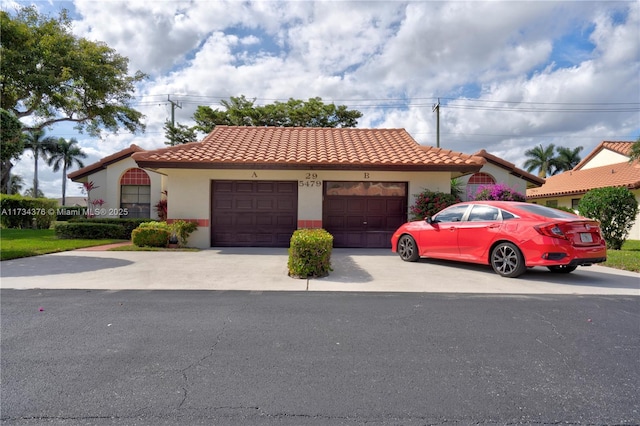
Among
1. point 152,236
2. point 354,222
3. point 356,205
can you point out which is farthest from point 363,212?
point 152,236

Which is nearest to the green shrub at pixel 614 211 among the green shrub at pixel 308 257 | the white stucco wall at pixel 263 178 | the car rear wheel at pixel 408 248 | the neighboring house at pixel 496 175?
the white stucco wall at pixel 263 178

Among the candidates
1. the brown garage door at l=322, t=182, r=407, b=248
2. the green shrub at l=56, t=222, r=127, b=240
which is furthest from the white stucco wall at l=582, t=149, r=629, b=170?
the green shrub at l=56, t=222, r=127, b=240

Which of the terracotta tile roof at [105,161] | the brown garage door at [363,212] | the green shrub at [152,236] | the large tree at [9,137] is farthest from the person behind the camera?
the terracotta tile roof at [105,161]

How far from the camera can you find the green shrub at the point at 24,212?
19.0 meters

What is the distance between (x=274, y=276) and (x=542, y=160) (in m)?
47.7

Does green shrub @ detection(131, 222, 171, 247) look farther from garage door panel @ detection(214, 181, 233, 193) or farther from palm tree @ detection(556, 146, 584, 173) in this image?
palm tree @ detection(556, 146, 584, 173)

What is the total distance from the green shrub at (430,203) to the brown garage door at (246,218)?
4.01 meters

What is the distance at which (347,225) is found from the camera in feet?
39.2

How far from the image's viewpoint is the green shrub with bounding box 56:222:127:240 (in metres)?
13.5

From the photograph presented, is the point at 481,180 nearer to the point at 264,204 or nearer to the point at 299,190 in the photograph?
the point at 299,190

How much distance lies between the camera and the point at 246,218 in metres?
11.8

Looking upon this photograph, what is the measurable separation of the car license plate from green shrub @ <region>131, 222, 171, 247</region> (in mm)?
10482

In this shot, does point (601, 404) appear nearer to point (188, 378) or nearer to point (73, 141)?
point (188, 378)

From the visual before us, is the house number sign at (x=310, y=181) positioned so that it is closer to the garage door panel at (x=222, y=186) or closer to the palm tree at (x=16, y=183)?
the garage door panel at (x=222, y=186)
